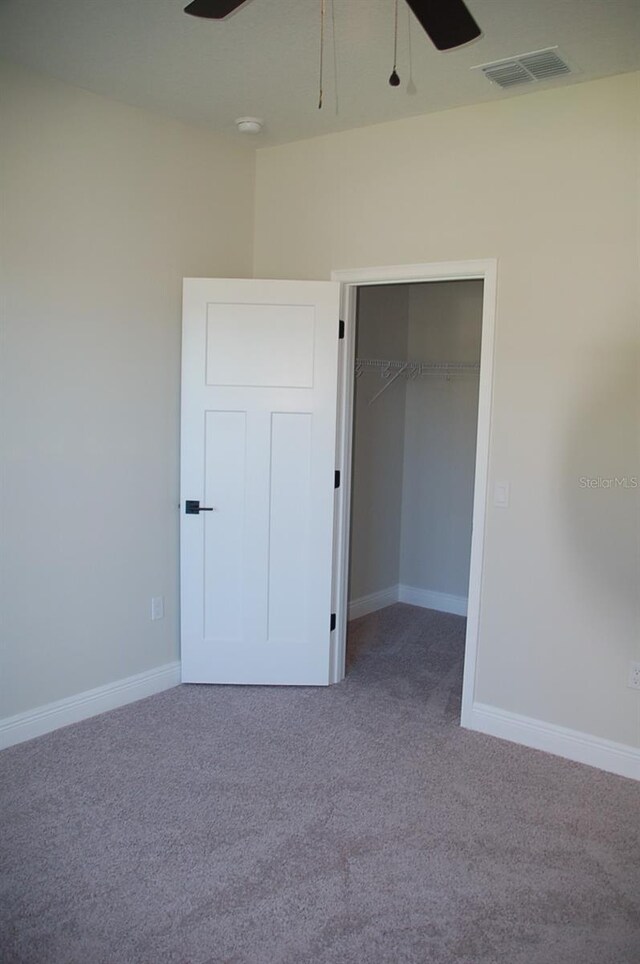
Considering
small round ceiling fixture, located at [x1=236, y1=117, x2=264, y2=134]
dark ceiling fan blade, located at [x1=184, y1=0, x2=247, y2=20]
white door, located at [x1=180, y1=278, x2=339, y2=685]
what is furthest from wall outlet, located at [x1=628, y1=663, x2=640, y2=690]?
small round ceiling fixture, located at [x1=236, y1=117, x2=264, y2=134]

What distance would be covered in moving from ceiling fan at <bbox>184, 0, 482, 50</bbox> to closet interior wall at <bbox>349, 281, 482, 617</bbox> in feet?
10.2

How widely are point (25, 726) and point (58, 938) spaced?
1.31 meters

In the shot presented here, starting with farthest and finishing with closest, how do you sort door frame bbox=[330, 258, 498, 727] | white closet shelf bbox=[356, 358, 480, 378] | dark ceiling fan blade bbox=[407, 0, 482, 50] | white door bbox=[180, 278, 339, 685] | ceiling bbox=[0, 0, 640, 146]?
1. white closet shelf bbox=[356, 358, 480, 378]
2. white door bbox=[180, 278, 339, 685]
3. door frame bbox=[330, 258, 498, 727]
4. ceiling bbox=[0, 0, 640, 146]
5. dark ceiling fan blade bbox=[407, 0, 482, 50]

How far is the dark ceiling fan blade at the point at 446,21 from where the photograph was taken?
1847 millimetres

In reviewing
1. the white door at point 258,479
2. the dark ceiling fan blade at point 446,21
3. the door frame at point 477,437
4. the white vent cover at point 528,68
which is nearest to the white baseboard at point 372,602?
the door frame at point 477,437

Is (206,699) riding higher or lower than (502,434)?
lower

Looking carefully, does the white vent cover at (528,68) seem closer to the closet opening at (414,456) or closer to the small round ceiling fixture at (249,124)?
the small round ceiling fixture at (249,124)

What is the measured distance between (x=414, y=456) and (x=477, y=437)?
1.80m

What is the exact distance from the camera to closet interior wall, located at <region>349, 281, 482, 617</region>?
17.1 ft

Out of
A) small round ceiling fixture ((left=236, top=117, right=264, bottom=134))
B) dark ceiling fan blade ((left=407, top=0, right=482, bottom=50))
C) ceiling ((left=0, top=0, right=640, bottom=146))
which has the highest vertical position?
small round ceiling fixture ((left=236, top=117, right=264, bottom=134))

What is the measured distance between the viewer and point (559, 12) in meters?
2.46

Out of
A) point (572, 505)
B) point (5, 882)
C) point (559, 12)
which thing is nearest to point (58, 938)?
point (5, 882)

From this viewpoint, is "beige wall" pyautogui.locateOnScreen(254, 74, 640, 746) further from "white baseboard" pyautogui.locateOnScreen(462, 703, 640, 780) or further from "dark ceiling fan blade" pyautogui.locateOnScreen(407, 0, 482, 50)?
"dark ceiling fan blade" pyautogui.locateOnScreen(407, 0, 482, 50)

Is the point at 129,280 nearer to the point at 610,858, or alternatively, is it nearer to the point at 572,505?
the point at 572,505
